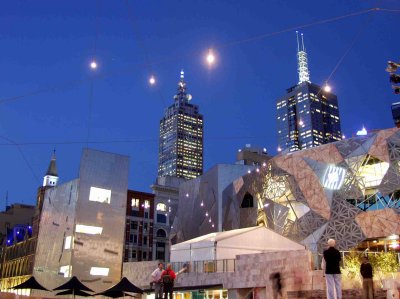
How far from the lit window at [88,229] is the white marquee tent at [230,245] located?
1433cm

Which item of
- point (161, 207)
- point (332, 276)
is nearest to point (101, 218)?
point (332, 276)

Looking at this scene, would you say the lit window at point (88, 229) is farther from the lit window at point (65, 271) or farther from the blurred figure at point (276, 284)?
the blurred figure at point (276, 284)

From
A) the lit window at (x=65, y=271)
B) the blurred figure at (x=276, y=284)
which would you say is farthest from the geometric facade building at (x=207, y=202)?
the blurred figure at (x=276, y=284)

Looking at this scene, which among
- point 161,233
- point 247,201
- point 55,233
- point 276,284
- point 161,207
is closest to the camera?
point 276,284

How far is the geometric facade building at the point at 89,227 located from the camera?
142ft

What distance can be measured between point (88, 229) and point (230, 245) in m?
19.4

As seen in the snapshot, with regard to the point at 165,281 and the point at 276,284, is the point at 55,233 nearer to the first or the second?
the point at 276,284

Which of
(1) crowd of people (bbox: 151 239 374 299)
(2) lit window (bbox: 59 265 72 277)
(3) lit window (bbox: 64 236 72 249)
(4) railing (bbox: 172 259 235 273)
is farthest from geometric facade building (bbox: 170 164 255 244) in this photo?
(1) crowd of people (bbox: 151 239 374 299)

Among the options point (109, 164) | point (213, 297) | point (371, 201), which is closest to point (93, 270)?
point (109, 164)

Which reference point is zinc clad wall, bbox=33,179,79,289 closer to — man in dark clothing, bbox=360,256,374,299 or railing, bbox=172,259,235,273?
railing, bbox=172,259,235,273

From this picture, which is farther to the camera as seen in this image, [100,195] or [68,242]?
[100,195]

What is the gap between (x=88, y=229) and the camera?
44.4m

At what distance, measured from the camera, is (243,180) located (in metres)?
53.8

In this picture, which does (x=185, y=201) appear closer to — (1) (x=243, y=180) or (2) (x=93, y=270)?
(1) (x=243, y=180)
